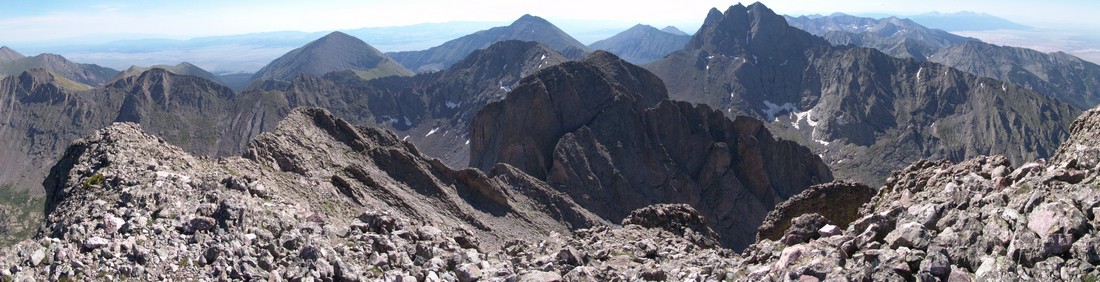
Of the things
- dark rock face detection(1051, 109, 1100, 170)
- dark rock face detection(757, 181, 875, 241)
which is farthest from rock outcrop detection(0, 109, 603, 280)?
dark rock face detection(757, 181, 875, 241)

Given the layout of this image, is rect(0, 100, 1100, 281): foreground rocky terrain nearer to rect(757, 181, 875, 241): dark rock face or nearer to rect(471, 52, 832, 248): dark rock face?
rect(757, 181, 875, 241): dark rock face

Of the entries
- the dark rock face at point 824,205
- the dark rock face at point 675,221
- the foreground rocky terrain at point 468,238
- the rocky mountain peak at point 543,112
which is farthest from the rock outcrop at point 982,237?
the rocky mountain peak at point 543,112

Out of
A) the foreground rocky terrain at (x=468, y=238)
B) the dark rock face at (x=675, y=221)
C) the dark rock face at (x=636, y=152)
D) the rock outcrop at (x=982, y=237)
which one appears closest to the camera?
the rock outcrop at (x=982, y=237)

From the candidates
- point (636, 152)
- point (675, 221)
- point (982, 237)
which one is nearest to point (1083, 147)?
point (982, 237)

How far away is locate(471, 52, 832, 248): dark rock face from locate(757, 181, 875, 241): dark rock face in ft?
133

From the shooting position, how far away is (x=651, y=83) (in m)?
173

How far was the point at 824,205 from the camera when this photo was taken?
51.1 meters

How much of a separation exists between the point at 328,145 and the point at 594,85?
Answer: 269 ft

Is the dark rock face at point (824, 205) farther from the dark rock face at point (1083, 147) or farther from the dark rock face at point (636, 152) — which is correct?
the dark rock face at point (636, 152)

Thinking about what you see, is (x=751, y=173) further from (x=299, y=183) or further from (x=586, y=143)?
(x=299, y=183)

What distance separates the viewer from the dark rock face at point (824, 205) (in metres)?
47.0

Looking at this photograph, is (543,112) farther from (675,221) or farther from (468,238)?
(468,238)

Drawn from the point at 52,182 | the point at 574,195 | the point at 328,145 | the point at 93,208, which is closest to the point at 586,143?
the point at 574,195

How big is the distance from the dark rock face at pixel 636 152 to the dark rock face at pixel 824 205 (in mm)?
40521
